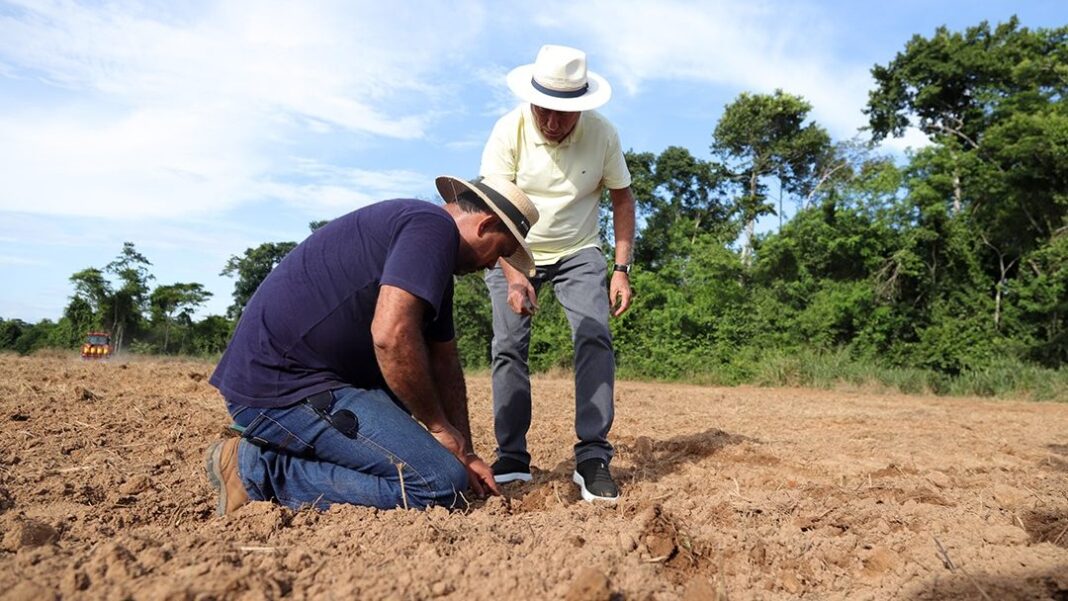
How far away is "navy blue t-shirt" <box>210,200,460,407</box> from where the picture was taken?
110 inches

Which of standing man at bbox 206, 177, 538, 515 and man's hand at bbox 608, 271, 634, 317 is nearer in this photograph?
standing man at bbox 206, 177, 538, 515

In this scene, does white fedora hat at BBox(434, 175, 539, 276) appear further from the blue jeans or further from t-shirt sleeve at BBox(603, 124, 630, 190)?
t-shirt sleeve at BBox(603, 124, 630, 190)

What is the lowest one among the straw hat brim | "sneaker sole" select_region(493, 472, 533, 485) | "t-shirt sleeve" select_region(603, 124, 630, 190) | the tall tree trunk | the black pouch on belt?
"sneaker sole" select_region(493, 472, 533, 485)

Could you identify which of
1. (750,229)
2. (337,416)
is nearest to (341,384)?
(337,416)

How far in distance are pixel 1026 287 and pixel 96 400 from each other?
61.8 feet

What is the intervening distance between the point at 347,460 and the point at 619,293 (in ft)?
5.58

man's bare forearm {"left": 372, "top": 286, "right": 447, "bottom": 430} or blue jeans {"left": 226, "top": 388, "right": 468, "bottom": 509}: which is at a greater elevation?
man's bare forearm {"left": 372, "top": 286, "right": 447, "bottom": 430}

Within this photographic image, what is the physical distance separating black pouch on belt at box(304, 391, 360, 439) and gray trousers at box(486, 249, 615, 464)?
1074 mm

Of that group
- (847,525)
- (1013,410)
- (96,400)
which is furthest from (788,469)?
(1013,410)

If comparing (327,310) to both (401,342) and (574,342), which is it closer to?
(401,342)

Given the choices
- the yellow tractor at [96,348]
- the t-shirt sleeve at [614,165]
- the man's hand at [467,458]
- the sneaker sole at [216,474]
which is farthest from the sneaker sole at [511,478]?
the yellow tractor at [96,348]

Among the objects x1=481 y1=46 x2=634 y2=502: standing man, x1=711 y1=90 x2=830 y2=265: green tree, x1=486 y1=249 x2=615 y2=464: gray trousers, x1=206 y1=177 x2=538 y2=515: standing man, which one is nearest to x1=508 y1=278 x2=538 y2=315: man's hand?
x1=481 y1=46 x2=634 y2=502: standing man

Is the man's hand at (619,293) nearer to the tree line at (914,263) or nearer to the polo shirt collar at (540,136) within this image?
the polo shirt collar at (540,136)

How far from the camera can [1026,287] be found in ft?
58.6
